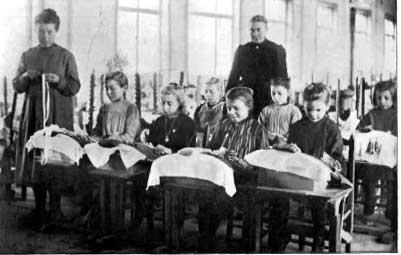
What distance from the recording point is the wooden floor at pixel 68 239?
317 centimetres

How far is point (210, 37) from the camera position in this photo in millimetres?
3299

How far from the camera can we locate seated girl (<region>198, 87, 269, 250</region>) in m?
3.25

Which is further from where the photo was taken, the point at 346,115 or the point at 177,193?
the point at 346,115

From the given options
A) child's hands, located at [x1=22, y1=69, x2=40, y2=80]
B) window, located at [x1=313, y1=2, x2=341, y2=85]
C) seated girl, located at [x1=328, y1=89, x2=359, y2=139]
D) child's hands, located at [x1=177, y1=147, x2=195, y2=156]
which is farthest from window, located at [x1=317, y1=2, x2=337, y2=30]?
child's hands, located at [x1=22, y1=69, x2=40, y2=80]

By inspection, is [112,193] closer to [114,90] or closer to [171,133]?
[171,133]

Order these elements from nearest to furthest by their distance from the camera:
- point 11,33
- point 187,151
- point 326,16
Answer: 1. point 11,33
2. point 187,151
3. point 326,16

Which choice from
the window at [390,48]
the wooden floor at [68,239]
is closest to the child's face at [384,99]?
the window at [390,48]

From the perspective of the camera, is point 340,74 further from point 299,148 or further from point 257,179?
point 257,179

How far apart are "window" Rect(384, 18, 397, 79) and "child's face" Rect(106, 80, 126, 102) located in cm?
148

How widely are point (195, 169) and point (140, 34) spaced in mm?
790

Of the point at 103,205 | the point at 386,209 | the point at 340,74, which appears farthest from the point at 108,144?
the point at 386,209

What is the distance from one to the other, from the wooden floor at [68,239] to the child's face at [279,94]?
737 mm

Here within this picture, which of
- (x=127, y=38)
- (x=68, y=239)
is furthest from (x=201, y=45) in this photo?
(x=68, y=239)

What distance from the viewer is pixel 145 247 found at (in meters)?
3.25
